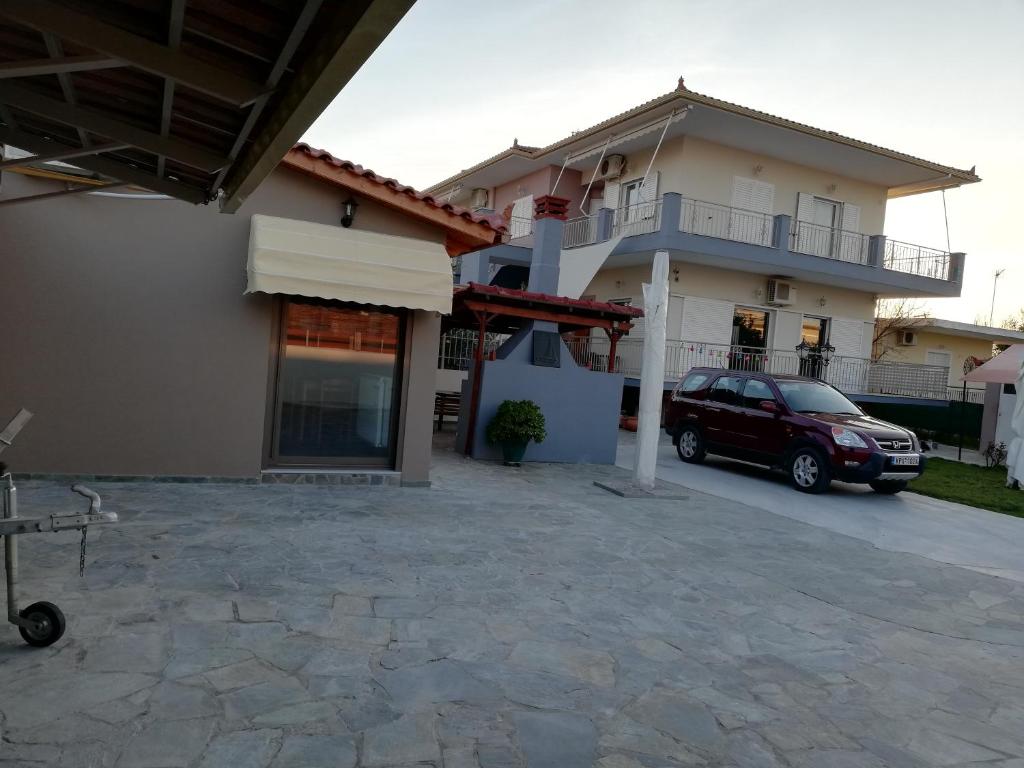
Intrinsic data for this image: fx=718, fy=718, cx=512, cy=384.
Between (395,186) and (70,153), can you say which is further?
(395,186)

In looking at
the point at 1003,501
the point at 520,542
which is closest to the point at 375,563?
the point at 520,542

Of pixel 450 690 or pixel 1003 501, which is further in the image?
pixel 1003 501

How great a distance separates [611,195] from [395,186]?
14795mm

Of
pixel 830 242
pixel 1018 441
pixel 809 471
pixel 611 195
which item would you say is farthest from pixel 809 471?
pixel 611 195

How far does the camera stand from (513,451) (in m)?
11.8

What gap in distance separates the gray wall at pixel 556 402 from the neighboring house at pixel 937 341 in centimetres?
1882

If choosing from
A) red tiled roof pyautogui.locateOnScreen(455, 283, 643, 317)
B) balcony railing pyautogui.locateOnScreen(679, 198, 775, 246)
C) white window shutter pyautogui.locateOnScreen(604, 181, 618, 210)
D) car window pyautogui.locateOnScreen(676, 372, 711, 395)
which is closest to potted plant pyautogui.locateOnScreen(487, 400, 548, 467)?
red tiled roof pyautogui.locateOnScreen(455, 283, 643, 317)

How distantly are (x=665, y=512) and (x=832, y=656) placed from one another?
4.34 m

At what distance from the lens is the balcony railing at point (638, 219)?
63.0 ft

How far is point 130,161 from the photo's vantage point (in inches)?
204

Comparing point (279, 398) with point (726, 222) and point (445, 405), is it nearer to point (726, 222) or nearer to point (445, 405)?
point (445, 405)

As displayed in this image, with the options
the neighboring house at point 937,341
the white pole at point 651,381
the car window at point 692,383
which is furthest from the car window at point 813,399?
the neighboring house at point 937,341

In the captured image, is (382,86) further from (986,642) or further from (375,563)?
(986,642)

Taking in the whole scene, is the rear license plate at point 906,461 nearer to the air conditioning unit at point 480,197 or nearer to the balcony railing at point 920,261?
the balcony railing at point 920,261
